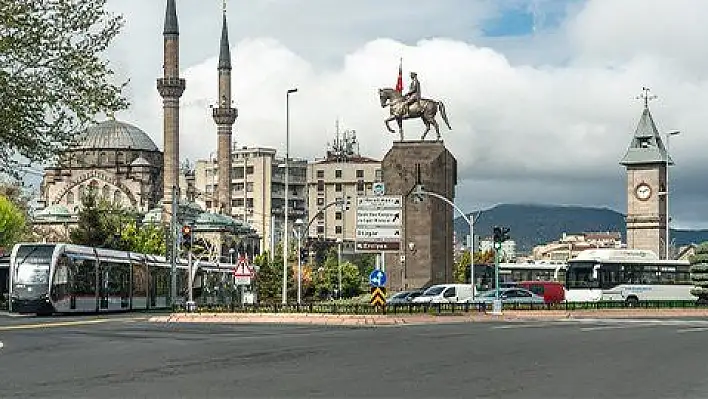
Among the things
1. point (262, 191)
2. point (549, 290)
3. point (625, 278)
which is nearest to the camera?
point (549, 290)

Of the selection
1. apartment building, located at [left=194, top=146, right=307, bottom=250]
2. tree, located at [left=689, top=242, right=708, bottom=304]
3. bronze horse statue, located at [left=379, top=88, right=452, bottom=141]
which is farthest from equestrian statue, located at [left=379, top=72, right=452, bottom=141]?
apartment building, located at [left=194, top=146, right=307, bottom=250]

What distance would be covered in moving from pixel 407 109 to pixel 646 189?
7795 centimetres

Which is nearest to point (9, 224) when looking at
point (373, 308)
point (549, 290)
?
point (549, 290)

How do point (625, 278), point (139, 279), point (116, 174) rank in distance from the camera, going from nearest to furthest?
point (139, 279)
point (625, 278)
point (116, 174)

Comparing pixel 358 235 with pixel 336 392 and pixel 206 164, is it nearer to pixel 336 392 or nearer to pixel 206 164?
pixel 336 392

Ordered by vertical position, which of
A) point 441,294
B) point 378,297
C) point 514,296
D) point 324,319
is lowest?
point 324,319

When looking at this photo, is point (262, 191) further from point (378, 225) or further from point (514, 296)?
point (378, 225)

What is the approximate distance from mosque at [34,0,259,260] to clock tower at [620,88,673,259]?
4691cm

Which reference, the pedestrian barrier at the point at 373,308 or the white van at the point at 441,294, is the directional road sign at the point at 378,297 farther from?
the white van at the point at 441,294

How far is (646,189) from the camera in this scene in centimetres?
13550

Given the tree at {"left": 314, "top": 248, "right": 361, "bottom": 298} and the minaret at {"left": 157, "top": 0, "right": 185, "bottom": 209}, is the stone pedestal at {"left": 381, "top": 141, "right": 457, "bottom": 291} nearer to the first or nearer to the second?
the tree at {"left": 314, "top": 248, "right": 361, "bottom": 298}

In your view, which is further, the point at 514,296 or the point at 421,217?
the point at 421,217

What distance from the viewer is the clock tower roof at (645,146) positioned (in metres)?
135

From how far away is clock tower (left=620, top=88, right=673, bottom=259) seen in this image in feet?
440
